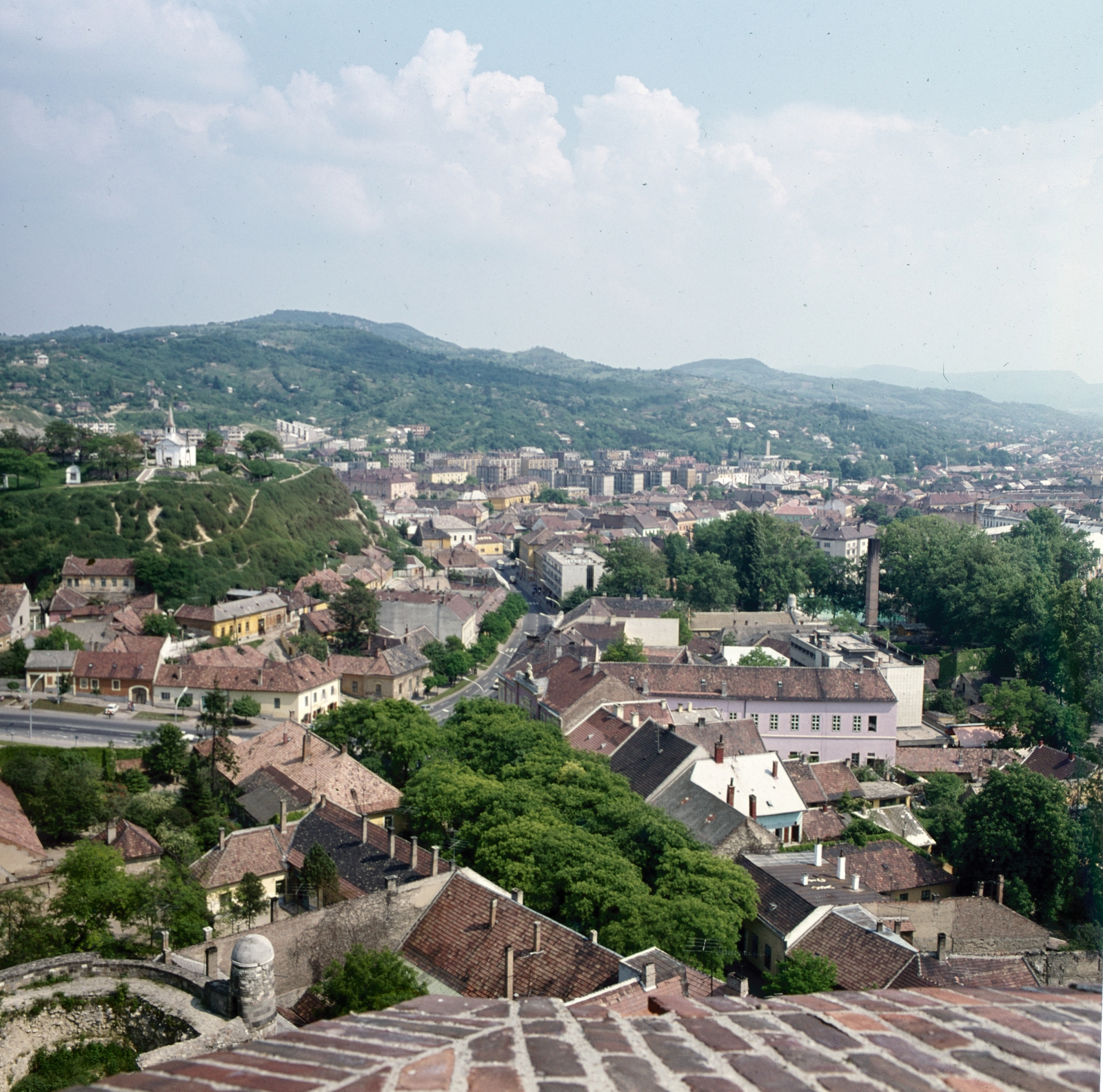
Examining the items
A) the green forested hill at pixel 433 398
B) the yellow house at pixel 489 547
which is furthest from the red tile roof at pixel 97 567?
the green forested hill at pixel 433 398

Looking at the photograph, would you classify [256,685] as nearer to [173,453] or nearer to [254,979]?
[254,979]

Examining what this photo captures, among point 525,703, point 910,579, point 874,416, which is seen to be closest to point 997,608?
point 910,579

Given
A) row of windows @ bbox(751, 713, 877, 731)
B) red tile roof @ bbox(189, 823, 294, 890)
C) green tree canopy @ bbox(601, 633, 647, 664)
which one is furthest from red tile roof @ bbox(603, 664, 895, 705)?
red tile roof @ bbox(189, 823, 294, 890)

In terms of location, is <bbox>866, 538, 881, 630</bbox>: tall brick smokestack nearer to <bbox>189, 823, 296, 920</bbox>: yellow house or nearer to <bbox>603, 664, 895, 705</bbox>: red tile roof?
<bbox>603, 664, 895, 705</bbox>: red tile roof

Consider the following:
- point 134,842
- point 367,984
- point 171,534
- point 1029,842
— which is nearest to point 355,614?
point 171,534

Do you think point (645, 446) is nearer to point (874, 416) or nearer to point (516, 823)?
point (874, 416)
